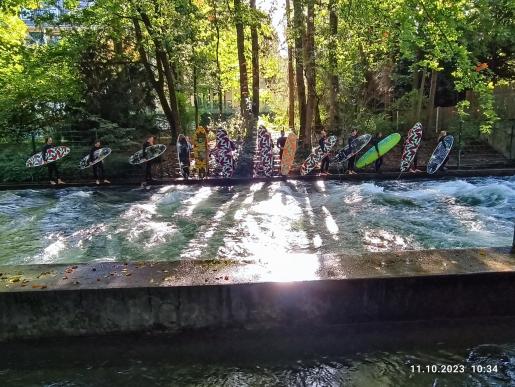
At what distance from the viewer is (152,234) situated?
9734mm

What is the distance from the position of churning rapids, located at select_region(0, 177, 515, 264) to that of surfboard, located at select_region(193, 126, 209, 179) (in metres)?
1.23

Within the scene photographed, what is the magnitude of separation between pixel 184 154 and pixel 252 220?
19.5 feet

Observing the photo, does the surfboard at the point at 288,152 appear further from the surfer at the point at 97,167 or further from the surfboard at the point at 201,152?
the surfer at the point at 97,167

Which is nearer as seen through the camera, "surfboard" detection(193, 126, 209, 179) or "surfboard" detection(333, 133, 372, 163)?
"surfboard" detection(333, 133, 372, 163)

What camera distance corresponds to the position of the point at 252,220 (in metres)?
10.7

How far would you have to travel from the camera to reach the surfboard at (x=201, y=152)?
620 inches

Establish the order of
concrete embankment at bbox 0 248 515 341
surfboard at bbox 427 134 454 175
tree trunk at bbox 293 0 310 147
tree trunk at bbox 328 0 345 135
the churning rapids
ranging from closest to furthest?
concrete embankment at bbox 0 248 515 341, the churning rapids, surfboard at bbox 427 134 454 175, tree trunk at bbox 328 0 345 135, tree trunk at bbox 293 0 310 147

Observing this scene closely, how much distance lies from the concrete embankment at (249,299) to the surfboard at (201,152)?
1098 centimetres

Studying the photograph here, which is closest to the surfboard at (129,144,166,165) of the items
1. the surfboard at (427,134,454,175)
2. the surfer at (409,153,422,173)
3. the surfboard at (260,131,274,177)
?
the surfboard at (260,131,274,177)

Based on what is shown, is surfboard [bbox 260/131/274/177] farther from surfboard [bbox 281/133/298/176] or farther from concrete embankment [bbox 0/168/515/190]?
surfboard [bbox 281/133/298/176]

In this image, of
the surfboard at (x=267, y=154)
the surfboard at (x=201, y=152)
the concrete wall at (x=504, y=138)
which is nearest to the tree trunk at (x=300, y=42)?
the surfboard at (x=267, y=154)

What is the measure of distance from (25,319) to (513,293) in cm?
544

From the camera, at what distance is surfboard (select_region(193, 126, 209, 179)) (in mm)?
15742

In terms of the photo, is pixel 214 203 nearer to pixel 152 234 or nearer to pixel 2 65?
pixel 152 234
